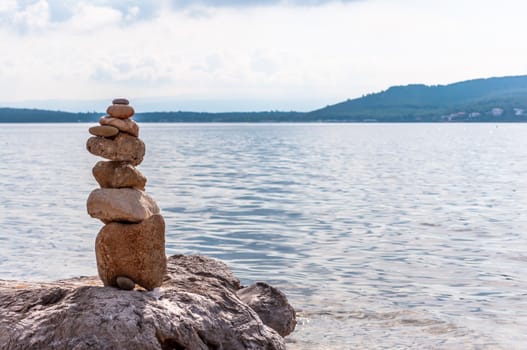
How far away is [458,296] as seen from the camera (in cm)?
1639

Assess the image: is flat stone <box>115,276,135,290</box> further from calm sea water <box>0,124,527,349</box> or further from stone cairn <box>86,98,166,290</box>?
calm sea water <box>0,124,527,349</box>

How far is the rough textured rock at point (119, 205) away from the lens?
9.85 meters

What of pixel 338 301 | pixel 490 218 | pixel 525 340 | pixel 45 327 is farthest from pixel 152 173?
pixel 45 327

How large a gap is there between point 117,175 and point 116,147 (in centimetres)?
35

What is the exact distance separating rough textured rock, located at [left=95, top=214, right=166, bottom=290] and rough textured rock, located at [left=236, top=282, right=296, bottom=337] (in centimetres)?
216

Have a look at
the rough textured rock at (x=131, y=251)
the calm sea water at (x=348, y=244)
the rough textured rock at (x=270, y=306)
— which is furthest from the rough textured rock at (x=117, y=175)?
the calm sea water at (x=348, y=244)

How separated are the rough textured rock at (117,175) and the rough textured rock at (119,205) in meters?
0.11

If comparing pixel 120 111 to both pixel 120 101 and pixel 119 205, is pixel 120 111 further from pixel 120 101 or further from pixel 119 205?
pixel 119 205

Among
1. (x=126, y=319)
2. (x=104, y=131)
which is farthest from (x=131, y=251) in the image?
(x=104, y=131)

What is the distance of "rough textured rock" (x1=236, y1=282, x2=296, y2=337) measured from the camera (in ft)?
38.3

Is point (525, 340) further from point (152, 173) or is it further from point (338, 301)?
point (152, 173)

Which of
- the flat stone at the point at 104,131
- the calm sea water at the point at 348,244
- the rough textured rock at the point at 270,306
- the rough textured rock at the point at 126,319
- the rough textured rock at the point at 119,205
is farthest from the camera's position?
the calm sea water at the point at 348,244

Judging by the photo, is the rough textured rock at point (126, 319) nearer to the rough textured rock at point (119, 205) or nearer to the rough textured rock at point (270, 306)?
the rough textured rock at point (119, 205)

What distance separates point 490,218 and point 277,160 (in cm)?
3819
